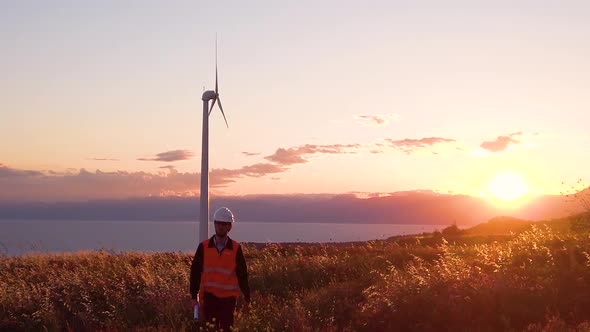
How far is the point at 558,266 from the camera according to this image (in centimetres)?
1586

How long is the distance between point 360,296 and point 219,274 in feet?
17.2

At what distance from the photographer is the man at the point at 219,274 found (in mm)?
11070

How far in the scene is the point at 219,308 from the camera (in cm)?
1128

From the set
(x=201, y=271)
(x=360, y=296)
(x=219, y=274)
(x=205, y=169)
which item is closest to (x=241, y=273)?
(x=219, y=274)

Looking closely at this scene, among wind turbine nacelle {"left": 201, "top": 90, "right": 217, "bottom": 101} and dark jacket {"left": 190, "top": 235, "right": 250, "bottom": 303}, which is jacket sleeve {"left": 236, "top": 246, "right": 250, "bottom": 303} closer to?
dark jacket {"left": 190, "top": 235, "right": 250, "bottom": 303}

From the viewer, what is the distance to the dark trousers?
1127 cm

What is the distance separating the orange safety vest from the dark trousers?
10 centimetres

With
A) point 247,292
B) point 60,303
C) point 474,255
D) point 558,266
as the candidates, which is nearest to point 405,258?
point 474,255

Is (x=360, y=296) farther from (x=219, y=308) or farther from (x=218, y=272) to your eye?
(x=218, y=272)

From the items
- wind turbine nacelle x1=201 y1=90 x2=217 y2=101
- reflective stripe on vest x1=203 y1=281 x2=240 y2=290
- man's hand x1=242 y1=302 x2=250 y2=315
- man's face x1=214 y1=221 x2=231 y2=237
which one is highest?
wind turbine nacelle x1=201 y1=90 x2=217 y2=101

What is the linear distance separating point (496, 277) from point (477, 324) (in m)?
2.01

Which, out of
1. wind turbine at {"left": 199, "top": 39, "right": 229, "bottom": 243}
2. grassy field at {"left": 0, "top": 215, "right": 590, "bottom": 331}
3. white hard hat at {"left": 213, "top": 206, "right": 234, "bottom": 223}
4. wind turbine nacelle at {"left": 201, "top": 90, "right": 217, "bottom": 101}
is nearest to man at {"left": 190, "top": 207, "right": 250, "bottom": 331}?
white hard hat at {"left": 213, "top": 206, "right": 234, "bottom": 223}

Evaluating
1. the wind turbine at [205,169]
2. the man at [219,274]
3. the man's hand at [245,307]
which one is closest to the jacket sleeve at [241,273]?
the man at [219,274]

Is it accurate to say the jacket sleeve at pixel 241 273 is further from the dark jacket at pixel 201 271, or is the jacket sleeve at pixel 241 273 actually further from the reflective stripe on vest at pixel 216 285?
the reflective stripe on vest at pixel 216 285
